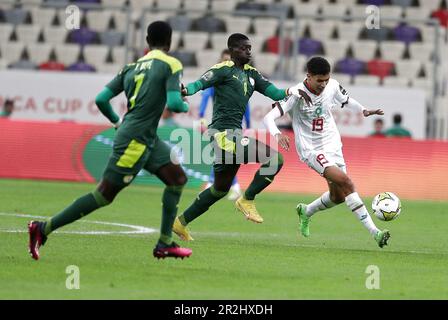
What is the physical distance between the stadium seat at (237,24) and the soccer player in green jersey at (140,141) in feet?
54.3

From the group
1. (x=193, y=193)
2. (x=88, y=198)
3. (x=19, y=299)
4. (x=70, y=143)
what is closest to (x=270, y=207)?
(x=193, y=193)

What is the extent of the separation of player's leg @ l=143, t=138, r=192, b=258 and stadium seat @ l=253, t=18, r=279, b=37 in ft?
54.6

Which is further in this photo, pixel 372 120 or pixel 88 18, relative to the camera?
pixel 88 18

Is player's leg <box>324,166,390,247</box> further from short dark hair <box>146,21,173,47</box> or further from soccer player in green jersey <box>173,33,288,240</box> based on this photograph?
short dark hair <box>146,21,173,47</box>

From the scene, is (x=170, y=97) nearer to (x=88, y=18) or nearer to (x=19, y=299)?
(x=19, y=299)

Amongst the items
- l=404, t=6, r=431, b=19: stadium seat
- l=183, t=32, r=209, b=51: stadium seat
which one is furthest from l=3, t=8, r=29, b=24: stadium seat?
l=404, t=6, r=431, b=19: stadium seat

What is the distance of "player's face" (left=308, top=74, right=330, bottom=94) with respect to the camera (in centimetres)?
1391

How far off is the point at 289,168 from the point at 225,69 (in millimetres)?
9225

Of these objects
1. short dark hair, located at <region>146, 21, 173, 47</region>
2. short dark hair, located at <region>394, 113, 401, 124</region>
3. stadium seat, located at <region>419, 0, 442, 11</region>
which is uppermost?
short dark hair, located at <region>146, 21, 173, 47</region>

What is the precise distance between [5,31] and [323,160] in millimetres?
15876

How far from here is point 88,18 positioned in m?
28.6

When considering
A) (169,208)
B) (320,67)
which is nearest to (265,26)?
(320,67)

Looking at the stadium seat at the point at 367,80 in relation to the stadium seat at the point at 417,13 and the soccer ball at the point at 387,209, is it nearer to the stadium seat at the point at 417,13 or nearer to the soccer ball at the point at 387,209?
the stadium seat at the point at 417,13

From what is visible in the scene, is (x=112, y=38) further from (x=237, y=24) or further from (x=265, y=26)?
(x=265, y=26)
